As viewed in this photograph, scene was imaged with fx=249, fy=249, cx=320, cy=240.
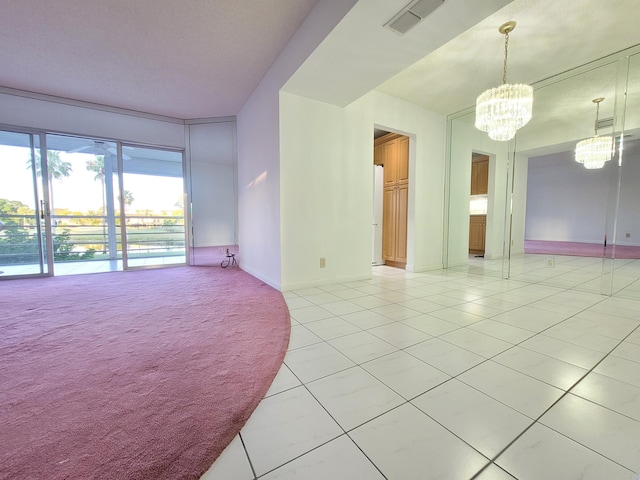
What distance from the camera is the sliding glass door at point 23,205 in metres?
3.86

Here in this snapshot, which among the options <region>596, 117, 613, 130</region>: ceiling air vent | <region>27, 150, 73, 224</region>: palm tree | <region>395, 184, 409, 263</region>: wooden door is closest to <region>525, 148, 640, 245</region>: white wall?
<region>596, 117, 613, 130</region>: ceiling air vent

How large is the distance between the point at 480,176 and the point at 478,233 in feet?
4.72

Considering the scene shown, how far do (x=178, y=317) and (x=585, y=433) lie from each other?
2.71m

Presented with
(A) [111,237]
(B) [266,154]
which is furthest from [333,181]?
(A) [111,237]

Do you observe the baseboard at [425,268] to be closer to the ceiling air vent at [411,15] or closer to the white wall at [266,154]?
the white wall at [266,154]

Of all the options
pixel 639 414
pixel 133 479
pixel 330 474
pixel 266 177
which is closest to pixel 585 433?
pixel 639 414

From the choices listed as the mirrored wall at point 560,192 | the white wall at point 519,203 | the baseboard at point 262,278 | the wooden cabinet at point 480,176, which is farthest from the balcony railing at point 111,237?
the white wall at point 519,203

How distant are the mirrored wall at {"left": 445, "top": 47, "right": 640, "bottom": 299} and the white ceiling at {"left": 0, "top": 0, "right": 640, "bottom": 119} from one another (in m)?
0.77

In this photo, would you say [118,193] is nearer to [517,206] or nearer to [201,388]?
[201,388]

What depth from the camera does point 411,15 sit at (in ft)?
5.99

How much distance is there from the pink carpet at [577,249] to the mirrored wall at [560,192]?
2 cm

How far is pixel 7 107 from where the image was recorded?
3676 mm

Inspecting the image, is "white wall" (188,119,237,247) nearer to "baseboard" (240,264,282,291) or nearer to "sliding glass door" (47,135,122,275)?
"sliding glass door" (47,135,122,275)

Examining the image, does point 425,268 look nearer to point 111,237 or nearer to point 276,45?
point 276,45
